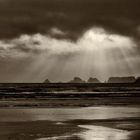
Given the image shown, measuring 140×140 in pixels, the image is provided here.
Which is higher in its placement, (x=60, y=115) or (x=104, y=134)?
(x=60, y=115)

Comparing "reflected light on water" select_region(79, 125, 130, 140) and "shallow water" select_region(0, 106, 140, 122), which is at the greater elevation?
"shallow water" select_region(0, 106, 140, 122)

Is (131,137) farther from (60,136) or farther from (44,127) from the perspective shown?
(44,127)

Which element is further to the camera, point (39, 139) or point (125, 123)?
point (125, 123)

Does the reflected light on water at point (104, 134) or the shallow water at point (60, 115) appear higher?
the shallow water at point (60, 115)

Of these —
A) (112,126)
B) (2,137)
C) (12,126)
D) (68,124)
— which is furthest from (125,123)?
(2,137)

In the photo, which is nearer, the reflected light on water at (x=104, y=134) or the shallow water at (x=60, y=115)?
the reflected light on water at (x=104, y=134)

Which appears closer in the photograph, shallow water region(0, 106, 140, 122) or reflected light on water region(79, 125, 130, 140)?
reflected light on water region(79, 125, 130, 140)

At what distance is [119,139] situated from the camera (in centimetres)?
1738

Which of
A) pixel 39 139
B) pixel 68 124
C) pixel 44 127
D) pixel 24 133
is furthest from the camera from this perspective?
pixel 68 124

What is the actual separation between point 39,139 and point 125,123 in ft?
27.6

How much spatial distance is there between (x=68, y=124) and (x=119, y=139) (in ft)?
21.3

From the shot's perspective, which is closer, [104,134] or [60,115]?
[104,134]

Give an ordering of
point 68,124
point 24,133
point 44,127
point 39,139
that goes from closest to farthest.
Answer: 1. point 39,139
2. point 24,133
3. point 44,127
4. point 68,124

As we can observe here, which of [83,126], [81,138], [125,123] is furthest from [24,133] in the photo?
[125,123]
